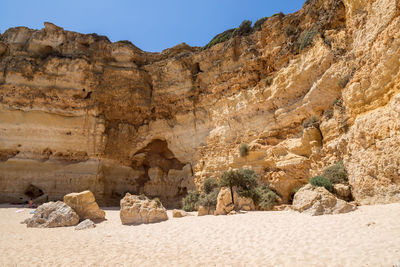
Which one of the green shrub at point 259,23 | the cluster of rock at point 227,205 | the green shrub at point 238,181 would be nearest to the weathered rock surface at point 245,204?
the cluster of rock at point 227,205

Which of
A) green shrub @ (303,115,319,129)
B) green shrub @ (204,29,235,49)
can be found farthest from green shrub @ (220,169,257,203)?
green shrub @ (204,29,235,49)

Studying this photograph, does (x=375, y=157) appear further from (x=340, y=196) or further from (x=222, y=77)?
(x=222, y=77)

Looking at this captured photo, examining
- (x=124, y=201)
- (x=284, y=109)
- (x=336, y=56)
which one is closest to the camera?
(x=124, y=201)

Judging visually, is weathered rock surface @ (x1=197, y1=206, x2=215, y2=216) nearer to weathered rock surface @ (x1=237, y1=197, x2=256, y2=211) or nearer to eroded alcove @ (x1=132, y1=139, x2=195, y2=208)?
weathered rock surface @ (x1=237, y1=197, x2=256, y2=211)

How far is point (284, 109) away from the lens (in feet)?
43.2

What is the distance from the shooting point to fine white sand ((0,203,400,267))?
4.07 meters

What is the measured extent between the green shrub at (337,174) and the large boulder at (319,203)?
4.07 feet

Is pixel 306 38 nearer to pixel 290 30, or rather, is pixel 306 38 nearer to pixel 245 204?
pixel 290 30

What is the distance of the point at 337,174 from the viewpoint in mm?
8836

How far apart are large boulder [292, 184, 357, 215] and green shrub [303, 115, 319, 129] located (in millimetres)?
4064

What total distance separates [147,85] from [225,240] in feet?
55.4

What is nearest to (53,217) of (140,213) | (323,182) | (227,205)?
(140,213)

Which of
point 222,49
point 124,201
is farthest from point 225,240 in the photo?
point 222,49

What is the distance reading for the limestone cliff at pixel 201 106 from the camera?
8.11 m
